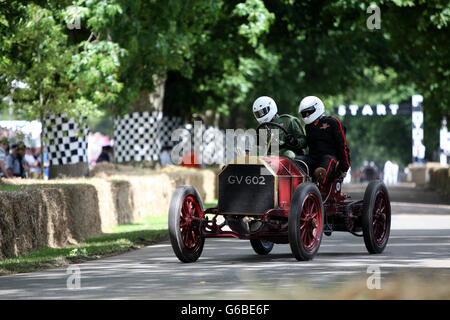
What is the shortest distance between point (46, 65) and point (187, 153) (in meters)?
20.6

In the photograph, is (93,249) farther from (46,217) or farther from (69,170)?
(69,170)

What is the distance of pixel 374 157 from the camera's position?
116000mm

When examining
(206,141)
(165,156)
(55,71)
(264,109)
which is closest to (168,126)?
(165,156)

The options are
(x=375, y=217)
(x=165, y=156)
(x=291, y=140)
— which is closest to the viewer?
(x=291, y=140)

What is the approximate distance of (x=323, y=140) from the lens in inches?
576

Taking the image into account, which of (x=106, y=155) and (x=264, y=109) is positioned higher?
(x=264, y=109)

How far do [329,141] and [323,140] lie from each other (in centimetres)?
9

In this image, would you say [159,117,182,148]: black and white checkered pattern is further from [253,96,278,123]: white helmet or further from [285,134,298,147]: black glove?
[285,134,298,147]: black glove

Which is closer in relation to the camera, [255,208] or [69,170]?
[255,208]

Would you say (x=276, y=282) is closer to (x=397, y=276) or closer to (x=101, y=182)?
(x=397, y=276)

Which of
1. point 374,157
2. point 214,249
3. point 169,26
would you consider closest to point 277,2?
point 169,26

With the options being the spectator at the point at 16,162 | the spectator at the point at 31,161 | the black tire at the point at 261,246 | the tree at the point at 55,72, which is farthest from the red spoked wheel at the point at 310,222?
the spectator at the point at 31,161

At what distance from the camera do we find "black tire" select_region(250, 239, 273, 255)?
14859 millimetres

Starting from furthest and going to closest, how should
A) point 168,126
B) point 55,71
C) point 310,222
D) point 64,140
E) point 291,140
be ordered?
point 168,126 → point 64,140 → point 55,71 → point 291,140 → point 310,222
